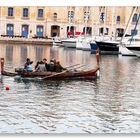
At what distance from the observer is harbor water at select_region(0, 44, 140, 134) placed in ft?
33.8

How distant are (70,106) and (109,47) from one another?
30.0 meters

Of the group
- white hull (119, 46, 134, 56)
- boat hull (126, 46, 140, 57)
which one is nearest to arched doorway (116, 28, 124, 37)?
white hull (119, 46, 134, 56)

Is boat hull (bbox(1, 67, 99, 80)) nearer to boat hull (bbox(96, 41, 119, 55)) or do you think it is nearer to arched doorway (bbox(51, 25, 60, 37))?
boat hull (bbox(96, 41, 119, 55))

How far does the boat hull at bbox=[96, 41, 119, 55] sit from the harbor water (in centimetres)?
2186

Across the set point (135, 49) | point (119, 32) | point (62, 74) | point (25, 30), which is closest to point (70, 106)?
point (62, 74)

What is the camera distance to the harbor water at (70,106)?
33.8 feet

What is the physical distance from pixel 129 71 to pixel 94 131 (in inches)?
628

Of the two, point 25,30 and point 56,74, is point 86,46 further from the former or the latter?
point 56,74

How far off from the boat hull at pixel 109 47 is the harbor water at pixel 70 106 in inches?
861

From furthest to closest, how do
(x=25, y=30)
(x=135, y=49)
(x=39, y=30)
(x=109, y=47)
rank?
(x=39, y=30), (x=25, y=30), (x=109, y=47), (x=135, y=49)

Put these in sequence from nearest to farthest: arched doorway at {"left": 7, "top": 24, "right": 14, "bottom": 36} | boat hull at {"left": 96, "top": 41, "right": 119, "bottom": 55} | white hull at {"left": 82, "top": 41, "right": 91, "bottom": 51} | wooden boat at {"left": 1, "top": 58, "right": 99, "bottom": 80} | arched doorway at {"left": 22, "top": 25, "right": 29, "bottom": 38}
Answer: wooden boat at {"left": 1, "top": 58, "right": 99, "bottom": 80}, boat hull at {"left": 96, "top": 41, "right": 119, "bottom": 55}, white hull at {"left": 82, "top": 41, "right": 91, "bottom": 51}, arched doorway at {"left": 7, "top": 24, "right": 14, "bottom": 36}, arched doorway at {"left": 22, "top": 25, "right": 29, "bottom": 38}

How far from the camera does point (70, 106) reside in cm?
1331

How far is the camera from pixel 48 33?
61.9m

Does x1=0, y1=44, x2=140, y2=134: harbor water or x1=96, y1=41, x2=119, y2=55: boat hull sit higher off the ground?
x1=96, y1=41, x2=119, y2=55: boat hull
